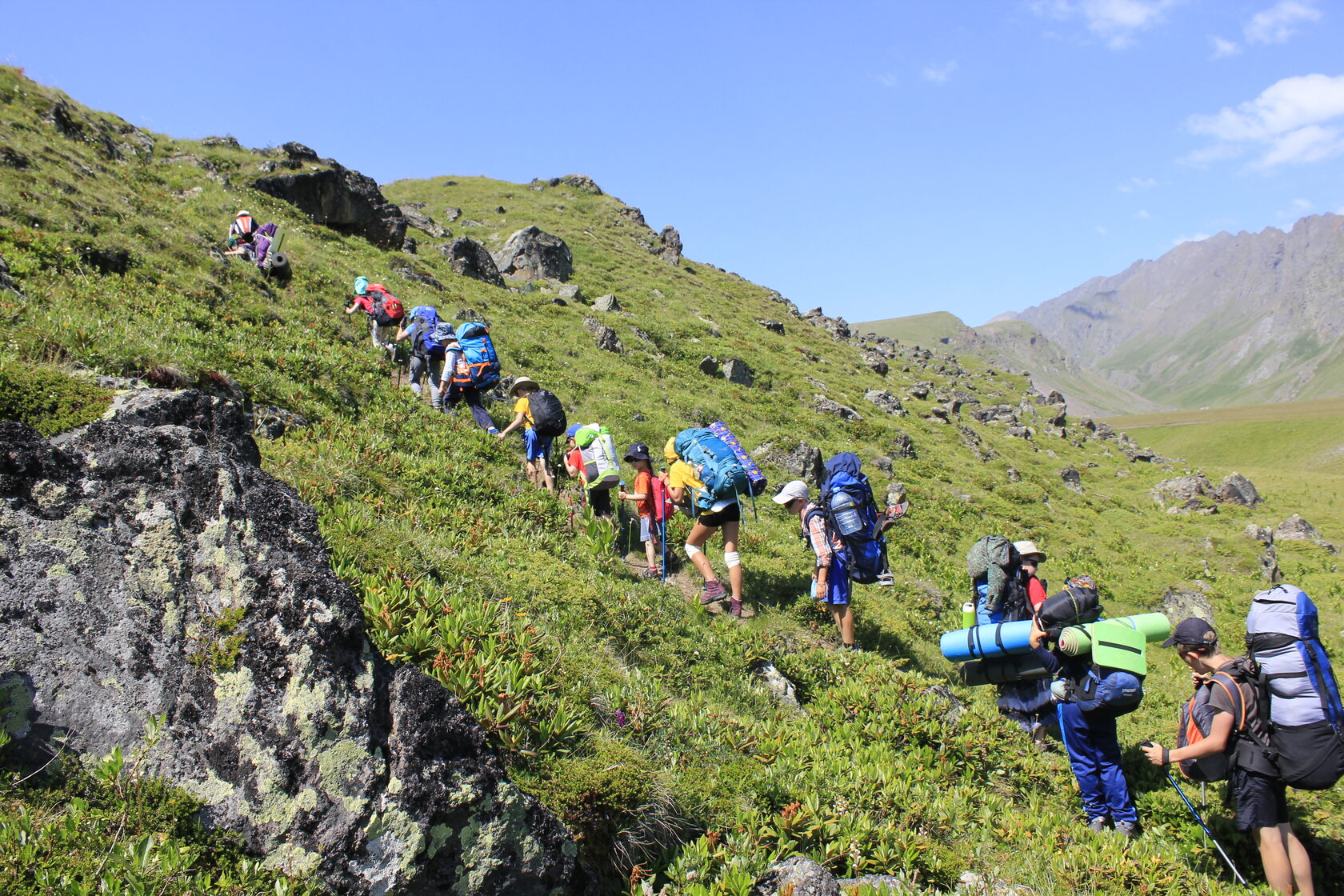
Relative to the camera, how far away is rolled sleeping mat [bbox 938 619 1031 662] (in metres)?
8.04

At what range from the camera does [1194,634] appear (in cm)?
620

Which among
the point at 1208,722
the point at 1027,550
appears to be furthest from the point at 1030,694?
the point at 1208,722

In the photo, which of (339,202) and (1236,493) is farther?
(1236,493)

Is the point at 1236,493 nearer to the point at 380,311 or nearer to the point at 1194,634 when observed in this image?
the point at 1194,634

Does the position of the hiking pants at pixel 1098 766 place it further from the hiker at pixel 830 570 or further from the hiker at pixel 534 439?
the hiker at pixel 534 439

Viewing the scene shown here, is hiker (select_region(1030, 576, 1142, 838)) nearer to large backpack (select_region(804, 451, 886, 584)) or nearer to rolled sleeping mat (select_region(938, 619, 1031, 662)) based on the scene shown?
rolled sleeping mat (select_region(938, 619, 1031, 662))

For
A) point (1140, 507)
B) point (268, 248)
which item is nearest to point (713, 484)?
point (268, 248)

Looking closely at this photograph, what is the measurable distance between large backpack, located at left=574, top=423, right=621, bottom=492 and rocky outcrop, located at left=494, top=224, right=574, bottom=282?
2707 centimetres

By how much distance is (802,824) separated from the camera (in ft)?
17.9

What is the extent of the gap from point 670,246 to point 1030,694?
56.9 metres

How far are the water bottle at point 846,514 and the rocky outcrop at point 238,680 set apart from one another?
5.90 metres

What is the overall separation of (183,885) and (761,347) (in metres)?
35.6

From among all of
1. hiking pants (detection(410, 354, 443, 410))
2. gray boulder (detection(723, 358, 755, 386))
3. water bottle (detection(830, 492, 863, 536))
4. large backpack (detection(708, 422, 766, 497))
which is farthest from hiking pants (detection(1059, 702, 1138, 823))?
gray boulder (detection(723, 358, 755, 386))

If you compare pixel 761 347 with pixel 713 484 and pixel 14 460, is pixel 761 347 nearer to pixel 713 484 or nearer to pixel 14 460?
pixel 713 484
